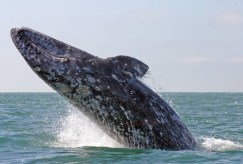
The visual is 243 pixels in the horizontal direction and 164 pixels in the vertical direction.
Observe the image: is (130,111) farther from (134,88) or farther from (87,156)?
(87,156)

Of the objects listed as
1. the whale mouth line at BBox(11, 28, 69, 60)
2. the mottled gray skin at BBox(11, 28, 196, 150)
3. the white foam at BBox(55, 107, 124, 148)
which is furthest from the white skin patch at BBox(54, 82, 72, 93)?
the white foam at BBox(55, 107, 124, 148)

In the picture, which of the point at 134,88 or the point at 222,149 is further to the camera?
the point at 222,149

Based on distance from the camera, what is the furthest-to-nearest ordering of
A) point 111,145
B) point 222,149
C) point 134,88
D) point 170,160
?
point 222,149, point 111,145, point 134,88, point 170,160

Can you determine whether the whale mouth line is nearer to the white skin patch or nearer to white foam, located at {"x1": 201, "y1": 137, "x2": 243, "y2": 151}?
the white skin patch

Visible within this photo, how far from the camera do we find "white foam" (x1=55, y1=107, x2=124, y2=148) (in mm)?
11797

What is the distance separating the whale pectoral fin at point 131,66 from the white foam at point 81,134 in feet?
5.18

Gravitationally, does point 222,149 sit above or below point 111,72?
below

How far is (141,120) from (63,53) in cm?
196

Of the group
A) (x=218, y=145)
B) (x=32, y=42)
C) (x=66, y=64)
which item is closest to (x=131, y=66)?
(x=66, y=64)

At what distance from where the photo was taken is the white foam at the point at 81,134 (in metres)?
11.8

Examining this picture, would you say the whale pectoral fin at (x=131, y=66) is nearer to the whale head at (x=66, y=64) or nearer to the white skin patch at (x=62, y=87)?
the whale head at (x=66, y=64)

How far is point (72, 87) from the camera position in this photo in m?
10.3

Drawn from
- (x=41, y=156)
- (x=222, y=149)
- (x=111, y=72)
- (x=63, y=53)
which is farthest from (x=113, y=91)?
(x=222, y=149)

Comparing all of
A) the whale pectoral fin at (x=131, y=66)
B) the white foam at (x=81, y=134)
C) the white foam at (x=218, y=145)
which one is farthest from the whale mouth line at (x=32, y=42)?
the white foam at (x=218, y=145)
